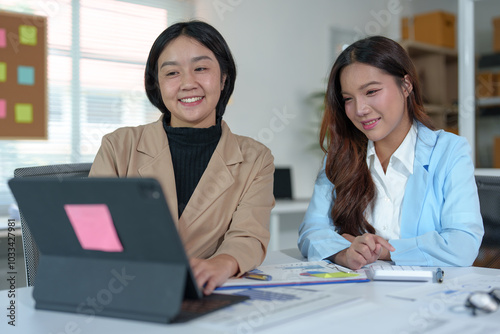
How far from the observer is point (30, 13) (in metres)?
3.24

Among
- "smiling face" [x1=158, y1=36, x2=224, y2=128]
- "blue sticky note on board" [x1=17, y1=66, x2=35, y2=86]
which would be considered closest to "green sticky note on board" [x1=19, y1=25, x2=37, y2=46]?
"blue sticky note on board" [x1=17, y1=66, x2=35, y2=86]

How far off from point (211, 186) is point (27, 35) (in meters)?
2.48

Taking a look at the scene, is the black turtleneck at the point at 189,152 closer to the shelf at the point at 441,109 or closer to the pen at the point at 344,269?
the pen at the point at 344,269

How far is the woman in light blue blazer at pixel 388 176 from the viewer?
135 cm

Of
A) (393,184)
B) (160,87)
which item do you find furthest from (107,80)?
(393,184)

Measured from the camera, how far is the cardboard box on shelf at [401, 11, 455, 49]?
4770mm

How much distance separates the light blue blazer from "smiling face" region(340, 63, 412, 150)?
11cm

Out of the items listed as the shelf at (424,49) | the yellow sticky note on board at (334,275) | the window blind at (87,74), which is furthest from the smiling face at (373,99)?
the shelf at (424,49)

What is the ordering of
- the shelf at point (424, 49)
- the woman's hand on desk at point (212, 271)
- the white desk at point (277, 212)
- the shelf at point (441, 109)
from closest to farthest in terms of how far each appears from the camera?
Result: the woman's hand on desk at point (212, 271)
the white desk at point (277, 212)
the shelf at point (424, 49)
the shelf at point (441, 109)

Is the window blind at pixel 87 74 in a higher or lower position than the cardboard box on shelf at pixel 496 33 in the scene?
lower

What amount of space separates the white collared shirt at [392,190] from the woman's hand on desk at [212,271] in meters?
0.61

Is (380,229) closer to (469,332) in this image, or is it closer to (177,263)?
(469,332)

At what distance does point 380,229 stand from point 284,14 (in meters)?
3.20

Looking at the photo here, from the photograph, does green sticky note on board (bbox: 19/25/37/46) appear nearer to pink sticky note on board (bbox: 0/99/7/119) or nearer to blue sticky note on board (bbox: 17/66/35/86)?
blue sticky note on board (bbox: 17/66/35/86)
